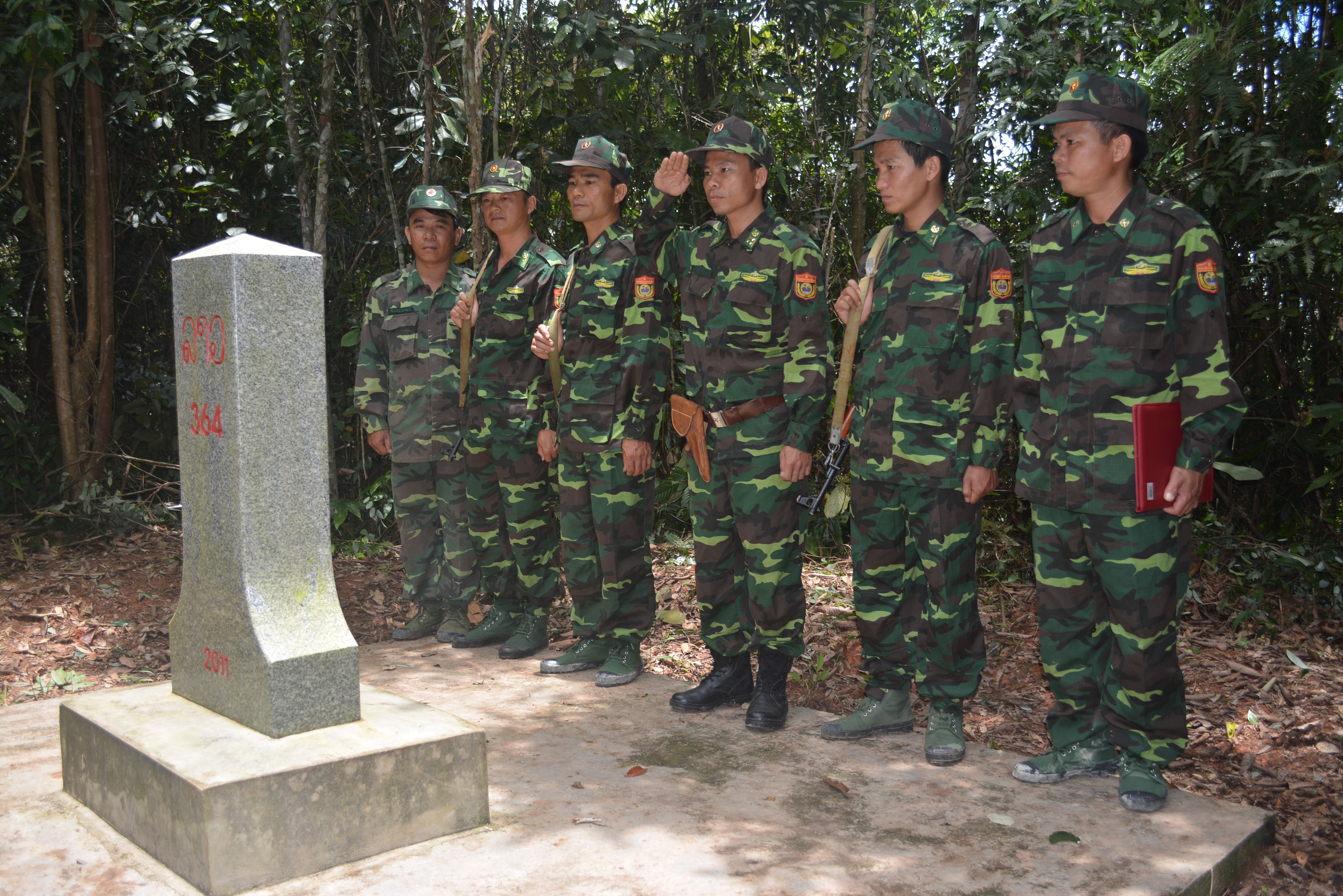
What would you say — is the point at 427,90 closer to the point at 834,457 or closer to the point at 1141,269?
the point at 834,457

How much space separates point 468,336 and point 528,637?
1.51m

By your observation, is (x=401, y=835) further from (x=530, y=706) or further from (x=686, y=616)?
Answer: (x=686, y=616)

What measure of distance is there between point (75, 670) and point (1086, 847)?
4.55 metres

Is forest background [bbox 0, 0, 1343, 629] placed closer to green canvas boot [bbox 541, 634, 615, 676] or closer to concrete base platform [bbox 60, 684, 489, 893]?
green canvas boot [bbox 541, 634, 615, 676]

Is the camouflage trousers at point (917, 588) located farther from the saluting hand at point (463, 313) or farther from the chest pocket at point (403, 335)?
the chest pocket at point (403, 335)

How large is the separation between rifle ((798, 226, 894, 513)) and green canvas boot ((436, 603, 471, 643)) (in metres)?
2.21

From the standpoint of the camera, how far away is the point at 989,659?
486 centimetres

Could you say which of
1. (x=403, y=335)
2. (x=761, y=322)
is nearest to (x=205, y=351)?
(x=761, y=322)

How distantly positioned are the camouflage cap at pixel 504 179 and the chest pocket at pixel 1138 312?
9.32 feet

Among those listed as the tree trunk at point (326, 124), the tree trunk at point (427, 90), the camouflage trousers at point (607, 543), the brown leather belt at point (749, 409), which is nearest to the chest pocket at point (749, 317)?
the brown leather belt at point (749, 409)

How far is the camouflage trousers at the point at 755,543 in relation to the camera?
391 centimetres

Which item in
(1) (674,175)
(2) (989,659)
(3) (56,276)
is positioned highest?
(1) (674,175)

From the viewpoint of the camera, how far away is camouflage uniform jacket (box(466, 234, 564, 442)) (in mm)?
4965

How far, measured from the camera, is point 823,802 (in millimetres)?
3178
